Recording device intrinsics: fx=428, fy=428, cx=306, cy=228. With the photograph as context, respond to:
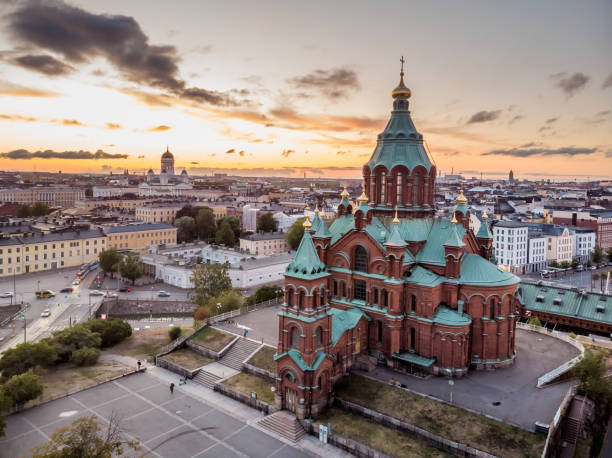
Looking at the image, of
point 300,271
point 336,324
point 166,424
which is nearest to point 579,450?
point 336,324

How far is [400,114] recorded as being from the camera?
44.0m

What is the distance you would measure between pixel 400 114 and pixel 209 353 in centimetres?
3170

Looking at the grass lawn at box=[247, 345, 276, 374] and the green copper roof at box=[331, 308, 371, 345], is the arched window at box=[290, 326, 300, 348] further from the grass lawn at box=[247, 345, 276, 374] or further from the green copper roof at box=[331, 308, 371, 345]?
the grass lawn at box=[247, 345, 276, 374]

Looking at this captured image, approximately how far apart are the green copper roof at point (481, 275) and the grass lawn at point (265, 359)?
744 inches

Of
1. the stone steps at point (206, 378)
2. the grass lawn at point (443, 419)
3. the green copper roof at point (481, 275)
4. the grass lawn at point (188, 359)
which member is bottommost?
the stone steps at point (206, 378)

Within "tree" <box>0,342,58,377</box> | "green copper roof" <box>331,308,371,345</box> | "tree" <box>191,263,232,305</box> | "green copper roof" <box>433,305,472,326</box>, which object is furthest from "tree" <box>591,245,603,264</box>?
"tree" <box>0,342,58,377</box>

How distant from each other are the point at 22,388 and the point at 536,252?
3878 inches

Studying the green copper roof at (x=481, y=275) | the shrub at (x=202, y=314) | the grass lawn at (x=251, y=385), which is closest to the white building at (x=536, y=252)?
the green copper roof at (x=481, y=275)

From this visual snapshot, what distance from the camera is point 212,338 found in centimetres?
4678

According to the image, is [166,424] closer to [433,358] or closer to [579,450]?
[433,358]

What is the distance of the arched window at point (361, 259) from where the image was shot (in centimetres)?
4028

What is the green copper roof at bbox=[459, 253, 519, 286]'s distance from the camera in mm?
37812

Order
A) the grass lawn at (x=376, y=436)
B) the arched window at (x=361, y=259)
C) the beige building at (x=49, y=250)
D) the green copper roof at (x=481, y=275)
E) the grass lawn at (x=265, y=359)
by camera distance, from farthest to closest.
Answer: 1. the beige building at (x=49, y=250)
2. the arched window at (x=361, y=259)
3. the grass lawn at (x=265, y=359)
4. the green copper roof at (x=481, y=275)
5. the grass lawn at (x=376, y=436)

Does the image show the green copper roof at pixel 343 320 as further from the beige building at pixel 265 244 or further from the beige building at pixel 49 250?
the beige building at pixel 49 250
